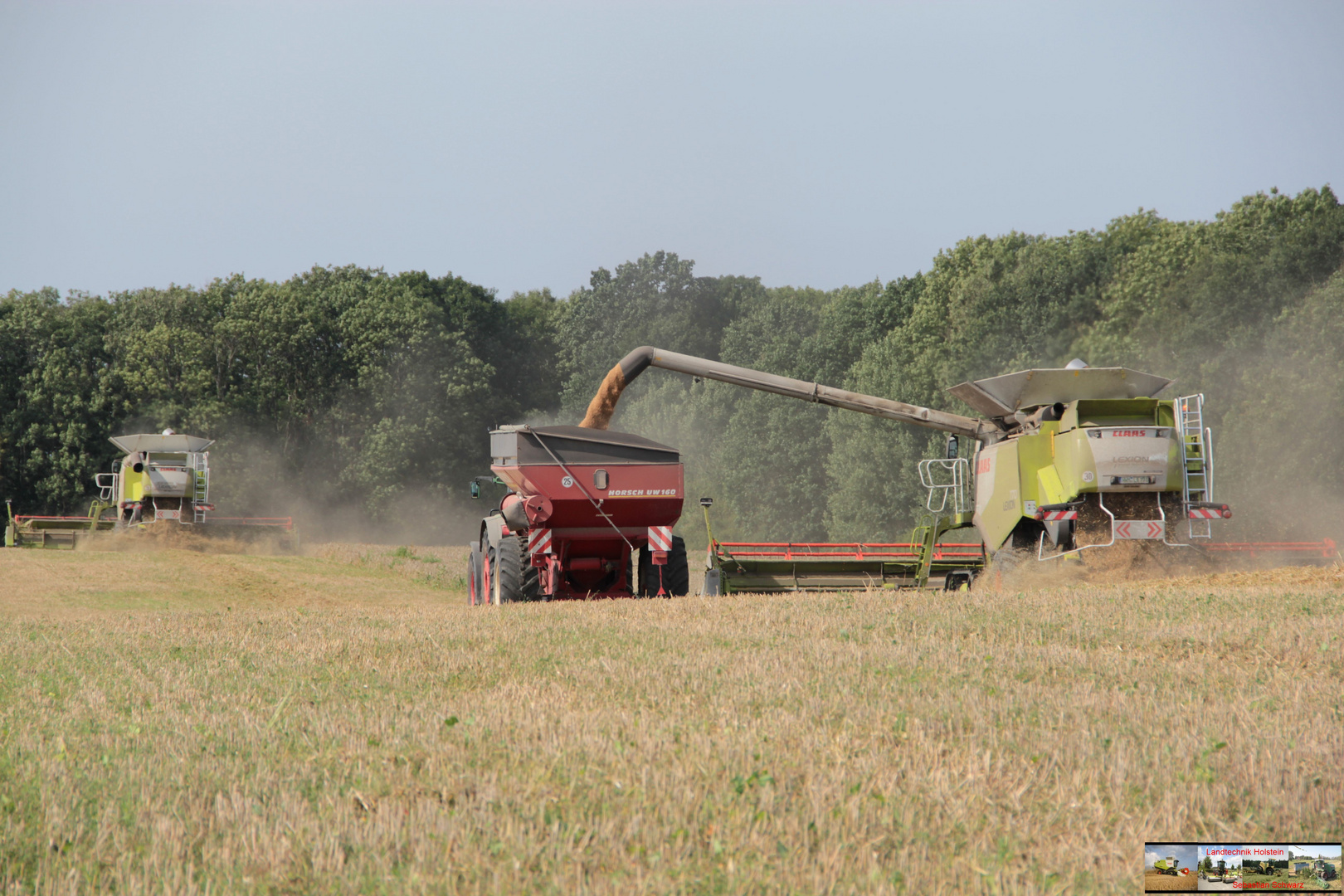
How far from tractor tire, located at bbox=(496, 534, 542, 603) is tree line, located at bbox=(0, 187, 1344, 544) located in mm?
19094

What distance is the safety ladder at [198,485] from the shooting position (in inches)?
1147

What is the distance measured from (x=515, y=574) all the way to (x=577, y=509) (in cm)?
112

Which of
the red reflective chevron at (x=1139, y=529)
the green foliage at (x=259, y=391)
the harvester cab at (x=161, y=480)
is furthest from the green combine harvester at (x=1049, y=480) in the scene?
the green foliage at (x=259, y=391)

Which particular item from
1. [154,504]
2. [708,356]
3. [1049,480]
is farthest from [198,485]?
[708,356]

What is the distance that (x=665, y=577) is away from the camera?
47.5 ft

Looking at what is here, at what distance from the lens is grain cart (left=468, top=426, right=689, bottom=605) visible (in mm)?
13344

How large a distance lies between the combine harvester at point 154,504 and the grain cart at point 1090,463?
21.8 metres

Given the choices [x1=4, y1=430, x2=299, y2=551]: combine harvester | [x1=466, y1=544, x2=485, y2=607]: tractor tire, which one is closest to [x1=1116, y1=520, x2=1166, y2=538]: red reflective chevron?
[x1=466, y1=544, x2=485, y2=607]: tractor tire

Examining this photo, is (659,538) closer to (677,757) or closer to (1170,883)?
(677,757)

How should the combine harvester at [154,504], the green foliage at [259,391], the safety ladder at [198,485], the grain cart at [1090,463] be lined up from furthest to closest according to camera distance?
the green foliage at [259,391]
the safety ladder at [198,485]
the combine harvester at [154,504]
the grain cart at [1090,463]

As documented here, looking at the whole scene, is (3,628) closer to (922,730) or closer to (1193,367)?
(922,730)

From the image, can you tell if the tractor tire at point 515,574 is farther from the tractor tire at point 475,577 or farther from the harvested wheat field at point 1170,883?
the harvested wheat field at point 1170,883

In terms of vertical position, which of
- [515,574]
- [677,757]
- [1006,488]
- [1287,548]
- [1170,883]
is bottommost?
[1170,883]

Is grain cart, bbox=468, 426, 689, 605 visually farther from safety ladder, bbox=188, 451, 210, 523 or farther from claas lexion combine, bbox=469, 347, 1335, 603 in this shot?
safety ladder, bbox=188, 451, 210, 523
